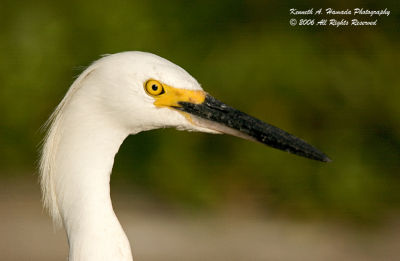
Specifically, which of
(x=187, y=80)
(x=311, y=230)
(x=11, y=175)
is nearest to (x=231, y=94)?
(x=311, y=230)

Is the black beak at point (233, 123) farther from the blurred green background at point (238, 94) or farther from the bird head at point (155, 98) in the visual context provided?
the blurred green background at point (238, 94)

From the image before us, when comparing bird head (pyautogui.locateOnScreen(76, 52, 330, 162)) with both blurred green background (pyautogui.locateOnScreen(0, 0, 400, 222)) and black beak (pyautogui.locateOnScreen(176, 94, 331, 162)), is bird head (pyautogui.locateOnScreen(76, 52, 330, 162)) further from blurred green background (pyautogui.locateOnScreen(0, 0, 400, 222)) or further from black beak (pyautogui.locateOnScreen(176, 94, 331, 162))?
blurred green background (pyautogui.locateOnScreen(0, 0, 400, 222))

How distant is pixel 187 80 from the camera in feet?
8.24

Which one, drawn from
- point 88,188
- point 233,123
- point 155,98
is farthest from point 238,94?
point 88,188

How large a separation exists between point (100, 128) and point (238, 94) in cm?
336

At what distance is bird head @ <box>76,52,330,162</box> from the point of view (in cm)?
246

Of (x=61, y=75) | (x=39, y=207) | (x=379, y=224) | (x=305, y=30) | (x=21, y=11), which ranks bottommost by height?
(x=39, y=207)

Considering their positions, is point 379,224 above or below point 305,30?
below

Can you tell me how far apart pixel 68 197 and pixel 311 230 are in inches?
142

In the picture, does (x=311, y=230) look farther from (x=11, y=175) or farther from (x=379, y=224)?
(x=11, y=175)

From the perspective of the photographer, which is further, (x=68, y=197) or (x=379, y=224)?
(x=379, y=224)

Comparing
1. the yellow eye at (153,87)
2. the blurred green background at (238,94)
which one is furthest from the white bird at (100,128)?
the blurred green background at (238,94)

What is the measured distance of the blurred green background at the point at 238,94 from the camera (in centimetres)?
574

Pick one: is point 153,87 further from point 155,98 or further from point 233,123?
point 233,123
